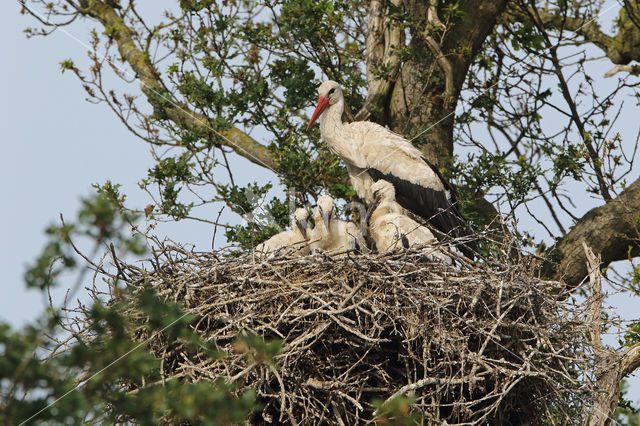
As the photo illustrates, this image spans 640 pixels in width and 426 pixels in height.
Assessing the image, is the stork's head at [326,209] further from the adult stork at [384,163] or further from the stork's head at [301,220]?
the adult stork at [384,163]

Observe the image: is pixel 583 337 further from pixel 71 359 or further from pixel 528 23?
pixel 528 23

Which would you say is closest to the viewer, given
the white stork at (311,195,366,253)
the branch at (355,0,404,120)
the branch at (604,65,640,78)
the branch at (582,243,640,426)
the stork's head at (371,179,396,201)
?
the branch at (582,243,640,426)

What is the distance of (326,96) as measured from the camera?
720 cm

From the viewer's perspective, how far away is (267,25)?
7.82 meters

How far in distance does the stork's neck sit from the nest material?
2467mm

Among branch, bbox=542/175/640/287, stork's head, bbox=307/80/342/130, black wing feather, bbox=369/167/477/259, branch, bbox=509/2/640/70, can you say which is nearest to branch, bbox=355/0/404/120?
Result: stork's head, bbox=307/80/342/130

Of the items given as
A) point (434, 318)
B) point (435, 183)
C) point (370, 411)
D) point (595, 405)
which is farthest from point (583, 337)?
point (435, 183)

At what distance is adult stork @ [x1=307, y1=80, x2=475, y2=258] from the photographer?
22.5ft

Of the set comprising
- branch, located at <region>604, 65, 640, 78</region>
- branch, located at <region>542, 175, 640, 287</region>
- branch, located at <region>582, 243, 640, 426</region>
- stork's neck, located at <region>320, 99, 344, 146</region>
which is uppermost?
stork's neck, located at <region>320, 99, 344, 146</region>

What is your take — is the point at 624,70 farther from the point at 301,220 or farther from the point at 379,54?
the point at 301,220

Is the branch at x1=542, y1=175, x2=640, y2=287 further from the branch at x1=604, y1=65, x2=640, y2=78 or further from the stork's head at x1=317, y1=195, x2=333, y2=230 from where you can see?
the stork's head at x1=317, y1=195, x2=333, y2=230

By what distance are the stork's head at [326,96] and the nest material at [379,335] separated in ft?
8.50

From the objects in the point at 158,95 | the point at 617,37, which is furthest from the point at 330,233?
the point at 617,37

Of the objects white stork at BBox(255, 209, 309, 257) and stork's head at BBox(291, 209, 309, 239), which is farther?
stork's head at BBox(291, 209, 309, 239)
